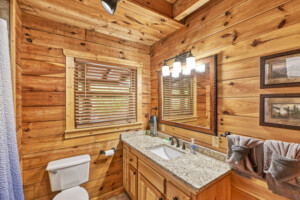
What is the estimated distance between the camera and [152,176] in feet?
4.40

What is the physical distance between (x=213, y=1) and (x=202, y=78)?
81 centimetres

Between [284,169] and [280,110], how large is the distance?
41cm

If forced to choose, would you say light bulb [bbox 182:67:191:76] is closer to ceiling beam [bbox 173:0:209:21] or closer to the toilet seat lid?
ceiling beam [bbox 173:0:209:21]

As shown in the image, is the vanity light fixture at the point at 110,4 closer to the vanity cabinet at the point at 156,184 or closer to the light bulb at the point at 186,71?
the light bulb at the point at 186,71

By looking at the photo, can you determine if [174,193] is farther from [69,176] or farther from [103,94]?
[103,94]

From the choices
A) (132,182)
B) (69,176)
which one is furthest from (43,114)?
(132,182)

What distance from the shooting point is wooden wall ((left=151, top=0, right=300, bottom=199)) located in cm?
94

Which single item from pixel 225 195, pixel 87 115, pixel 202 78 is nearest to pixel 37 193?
pixel 87 115

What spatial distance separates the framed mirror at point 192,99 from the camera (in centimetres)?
137

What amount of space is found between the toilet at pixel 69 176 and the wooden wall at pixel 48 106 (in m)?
0.20

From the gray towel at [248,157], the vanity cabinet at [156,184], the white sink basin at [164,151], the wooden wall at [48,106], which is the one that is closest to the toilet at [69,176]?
the wooden wall at [48,106]

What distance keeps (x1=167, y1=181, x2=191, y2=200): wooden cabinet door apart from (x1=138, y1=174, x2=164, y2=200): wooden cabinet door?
0.44 feet

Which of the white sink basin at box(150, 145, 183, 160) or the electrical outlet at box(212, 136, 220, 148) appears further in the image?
the white sink basin at box(150, 145, 183, 160)

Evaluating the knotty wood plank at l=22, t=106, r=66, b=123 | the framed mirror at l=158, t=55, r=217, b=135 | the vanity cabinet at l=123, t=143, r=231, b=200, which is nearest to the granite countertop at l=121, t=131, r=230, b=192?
the vanity cabinet at l=123, t=143, r=231, b=200
